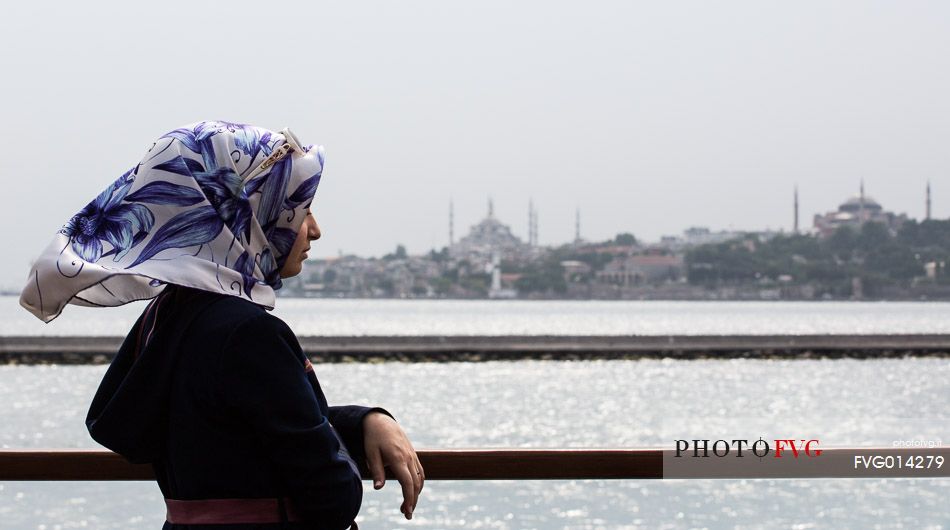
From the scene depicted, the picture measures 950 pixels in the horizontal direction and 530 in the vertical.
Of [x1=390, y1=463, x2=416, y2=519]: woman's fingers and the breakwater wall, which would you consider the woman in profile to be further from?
the breakwater wall

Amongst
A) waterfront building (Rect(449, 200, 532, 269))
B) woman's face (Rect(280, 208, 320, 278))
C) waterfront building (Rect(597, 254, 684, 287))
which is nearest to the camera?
woman's face (Rect(280, 208, 320, 278))

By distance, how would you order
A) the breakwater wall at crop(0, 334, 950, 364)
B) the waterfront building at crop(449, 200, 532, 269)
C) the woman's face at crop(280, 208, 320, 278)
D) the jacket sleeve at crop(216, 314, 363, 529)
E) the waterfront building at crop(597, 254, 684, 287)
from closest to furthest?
the jacket sleeve at crop(216, 314, 363, 529)
the woman's face at crop(280, 208, 320, 278)
the breakwater wall at crop(0, 334, 950, 364)
the waterfront building at crop(597, 254, 684, 287)
the waterfront building at crop(449, 200, 532, 269)

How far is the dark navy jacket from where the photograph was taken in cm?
103

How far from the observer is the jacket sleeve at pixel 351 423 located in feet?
Answer: 4.08

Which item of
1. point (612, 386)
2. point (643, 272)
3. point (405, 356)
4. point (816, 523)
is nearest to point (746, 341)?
point (612, 386)

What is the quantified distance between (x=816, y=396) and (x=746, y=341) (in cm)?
940

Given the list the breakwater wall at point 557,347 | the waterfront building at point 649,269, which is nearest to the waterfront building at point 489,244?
the waterfront building at point 649,269

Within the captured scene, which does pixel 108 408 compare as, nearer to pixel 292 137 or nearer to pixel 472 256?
pixel 292 137

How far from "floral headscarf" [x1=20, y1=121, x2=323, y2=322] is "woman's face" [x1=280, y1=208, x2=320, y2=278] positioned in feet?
0.06

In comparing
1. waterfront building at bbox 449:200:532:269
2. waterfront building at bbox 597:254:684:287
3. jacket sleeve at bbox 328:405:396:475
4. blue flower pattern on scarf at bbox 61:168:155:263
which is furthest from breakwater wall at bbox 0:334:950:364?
waterfront building at bbox 449:200:532:269

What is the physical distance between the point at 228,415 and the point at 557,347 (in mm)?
41338

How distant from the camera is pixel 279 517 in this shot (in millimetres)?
1083

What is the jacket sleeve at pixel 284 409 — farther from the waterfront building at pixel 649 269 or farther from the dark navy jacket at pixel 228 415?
the waterfront building at pixel 649 269

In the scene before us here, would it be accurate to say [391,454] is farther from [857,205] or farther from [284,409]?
[857,205]
